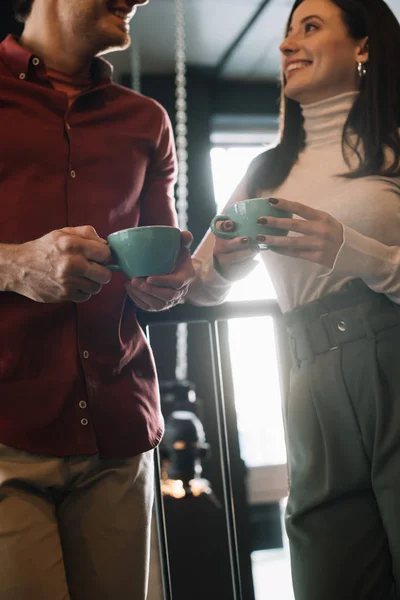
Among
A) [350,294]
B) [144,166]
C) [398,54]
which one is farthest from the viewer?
[398,54]

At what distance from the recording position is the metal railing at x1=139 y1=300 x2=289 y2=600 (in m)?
1.29

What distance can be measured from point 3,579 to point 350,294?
2.36ft

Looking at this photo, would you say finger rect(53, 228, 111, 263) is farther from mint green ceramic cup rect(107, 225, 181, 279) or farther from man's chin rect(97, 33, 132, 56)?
man's chin rect(97, 33, 132, 56)

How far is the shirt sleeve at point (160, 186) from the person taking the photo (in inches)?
51.7

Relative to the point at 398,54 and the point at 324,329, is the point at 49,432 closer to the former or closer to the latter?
the point at 324,329

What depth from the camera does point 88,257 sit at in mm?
936

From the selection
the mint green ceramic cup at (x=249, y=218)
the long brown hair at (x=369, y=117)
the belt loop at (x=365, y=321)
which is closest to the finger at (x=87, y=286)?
the mint green ceramic cup at (x=249, y=218)

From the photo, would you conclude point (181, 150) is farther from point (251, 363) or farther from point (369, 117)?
point (369, 117)

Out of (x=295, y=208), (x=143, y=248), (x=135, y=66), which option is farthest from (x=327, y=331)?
(x=135, y=66)

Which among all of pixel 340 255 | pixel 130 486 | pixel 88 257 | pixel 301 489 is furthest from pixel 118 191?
pixel 301 489

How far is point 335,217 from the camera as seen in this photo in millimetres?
1255

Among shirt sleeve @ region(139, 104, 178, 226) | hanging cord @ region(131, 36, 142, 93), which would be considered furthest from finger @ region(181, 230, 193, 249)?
hanging cord @ region(131, 36, 142, 93)

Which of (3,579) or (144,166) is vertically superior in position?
(144,166)

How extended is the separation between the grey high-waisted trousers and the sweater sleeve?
1.4 inches
